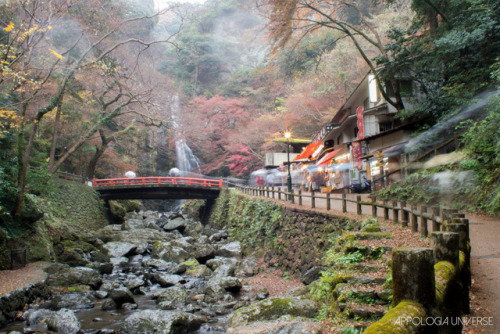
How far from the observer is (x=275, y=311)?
5.86 meters

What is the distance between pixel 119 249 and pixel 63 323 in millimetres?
9248

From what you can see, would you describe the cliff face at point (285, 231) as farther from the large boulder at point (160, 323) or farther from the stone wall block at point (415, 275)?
the stone wall block at point (415, 275)

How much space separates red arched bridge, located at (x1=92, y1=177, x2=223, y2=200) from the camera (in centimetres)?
2558

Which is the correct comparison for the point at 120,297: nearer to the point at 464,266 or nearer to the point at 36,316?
the point at 36,316

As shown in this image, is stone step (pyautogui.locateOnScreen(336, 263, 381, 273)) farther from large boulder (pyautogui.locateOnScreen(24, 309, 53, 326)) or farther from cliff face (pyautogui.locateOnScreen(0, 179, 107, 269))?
cliff face (pyautogui.locateOnScreen(0, 179, 107, 269))

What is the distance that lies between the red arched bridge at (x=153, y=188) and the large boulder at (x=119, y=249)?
376 inches

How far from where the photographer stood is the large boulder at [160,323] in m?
6.75

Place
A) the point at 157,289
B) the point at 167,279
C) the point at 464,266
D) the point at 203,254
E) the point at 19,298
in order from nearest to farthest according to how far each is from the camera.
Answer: the point at 464,266 < the point at 19,298 < the point at 157,289 < the point at 167,279 < the point at 203,254

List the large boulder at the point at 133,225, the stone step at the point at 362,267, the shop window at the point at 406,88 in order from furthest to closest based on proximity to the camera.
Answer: the large boulder at the point at 133,225 → the shop window at the point at 406,88 → the stone step at the point at 362,267

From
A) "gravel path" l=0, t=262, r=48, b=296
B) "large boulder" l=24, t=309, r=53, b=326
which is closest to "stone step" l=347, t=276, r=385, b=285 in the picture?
"large boulder" l=24, t=309, r=53, b=326

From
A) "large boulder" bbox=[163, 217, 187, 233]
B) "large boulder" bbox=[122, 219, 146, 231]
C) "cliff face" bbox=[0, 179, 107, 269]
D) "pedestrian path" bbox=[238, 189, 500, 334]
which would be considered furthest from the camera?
"large boulder" bbox=[163, 217, 187, 233]

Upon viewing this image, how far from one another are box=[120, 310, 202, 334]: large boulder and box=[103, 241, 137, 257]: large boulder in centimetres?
925

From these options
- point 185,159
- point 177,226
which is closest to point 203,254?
point 177,226

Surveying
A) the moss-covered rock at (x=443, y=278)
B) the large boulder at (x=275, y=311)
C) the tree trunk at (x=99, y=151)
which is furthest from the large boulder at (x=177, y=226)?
the moss-covered rock at (x=443, y=278)
